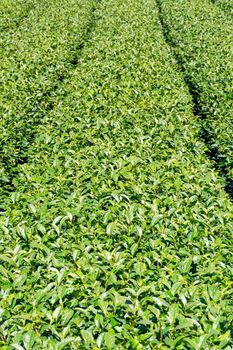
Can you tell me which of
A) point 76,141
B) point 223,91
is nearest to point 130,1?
point 223,91

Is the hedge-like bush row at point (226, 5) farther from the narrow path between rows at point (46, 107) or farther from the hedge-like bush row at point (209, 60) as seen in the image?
the narrow path between rows at point (46, 107)

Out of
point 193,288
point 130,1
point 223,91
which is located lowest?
point 130,1

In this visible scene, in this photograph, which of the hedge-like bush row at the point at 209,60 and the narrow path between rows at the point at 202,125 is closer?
the narrow path between rows at the point at 202,125

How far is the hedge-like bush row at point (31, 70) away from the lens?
7.93 meters

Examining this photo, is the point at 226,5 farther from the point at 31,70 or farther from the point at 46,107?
the point at 46,107

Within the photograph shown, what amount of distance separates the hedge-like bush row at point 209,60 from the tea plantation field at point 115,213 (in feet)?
0.20

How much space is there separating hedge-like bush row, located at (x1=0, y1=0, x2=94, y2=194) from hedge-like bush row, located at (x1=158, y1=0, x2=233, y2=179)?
3655 mm

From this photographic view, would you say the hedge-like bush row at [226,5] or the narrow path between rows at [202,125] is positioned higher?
the hedge-like bush row at [226,5]

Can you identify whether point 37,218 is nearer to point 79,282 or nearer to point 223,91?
point 79,282

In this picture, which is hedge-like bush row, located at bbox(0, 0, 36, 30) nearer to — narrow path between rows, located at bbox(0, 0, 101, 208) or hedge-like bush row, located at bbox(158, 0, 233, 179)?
narrow path between rows, located at bbox(0, 0, 101, 208)

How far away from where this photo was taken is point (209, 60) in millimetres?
12617

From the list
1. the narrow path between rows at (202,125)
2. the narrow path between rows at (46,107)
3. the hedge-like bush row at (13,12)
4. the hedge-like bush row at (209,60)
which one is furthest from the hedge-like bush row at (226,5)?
the hedge-like bush row at (13,12)

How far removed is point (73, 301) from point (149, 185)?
2.35 metres

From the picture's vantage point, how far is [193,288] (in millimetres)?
3443
